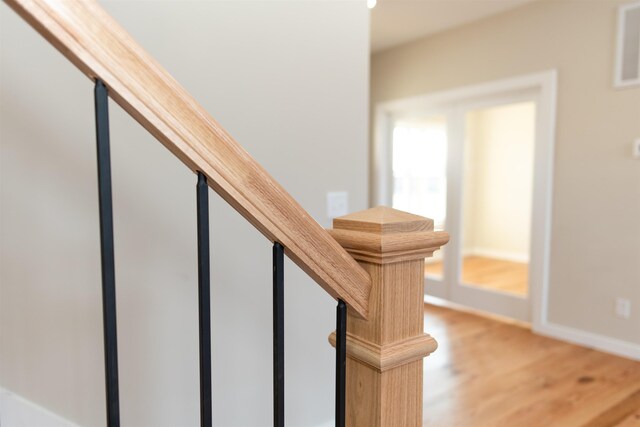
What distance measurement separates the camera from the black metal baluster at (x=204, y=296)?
0.56m

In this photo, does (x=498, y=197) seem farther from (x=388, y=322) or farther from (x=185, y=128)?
(x=185, y=128)

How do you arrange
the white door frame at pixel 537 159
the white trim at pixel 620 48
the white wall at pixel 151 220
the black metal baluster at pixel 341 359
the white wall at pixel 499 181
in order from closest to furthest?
the black metal baluster at pixel 341 359 → the white wall at pixel 151 220 → the white trim at pixel 620 48 → the white door frame at pixel 537 159 → the white wall at pixel 499 181

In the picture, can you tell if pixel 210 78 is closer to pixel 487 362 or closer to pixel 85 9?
pixel 85 9

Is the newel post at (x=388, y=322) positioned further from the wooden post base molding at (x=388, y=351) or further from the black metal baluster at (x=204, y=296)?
the black metal baluster at (x=204, y=296)

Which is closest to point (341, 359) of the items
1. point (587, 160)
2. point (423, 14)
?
point (587, 160)

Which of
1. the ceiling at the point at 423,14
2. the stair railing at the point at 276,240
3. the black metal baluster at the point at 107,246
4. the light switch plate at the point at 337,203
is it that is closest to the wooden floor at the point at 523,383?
the light switch plate at the point at 337,203

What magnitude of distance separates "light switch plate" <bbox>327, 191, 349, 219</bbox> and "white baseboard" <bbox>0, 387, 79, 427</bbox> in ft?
3.93

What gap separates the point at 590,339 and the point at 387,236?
127 inches

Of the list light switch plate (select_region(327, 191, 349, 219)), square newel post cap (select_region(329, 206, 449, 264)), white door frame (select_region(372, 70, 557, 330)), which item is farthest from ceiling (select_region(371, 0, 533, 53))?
square newel post cap (select_region(329, 206, 449, 264))

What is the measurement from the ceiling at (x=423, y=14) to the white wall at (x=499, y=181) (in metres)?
0.80

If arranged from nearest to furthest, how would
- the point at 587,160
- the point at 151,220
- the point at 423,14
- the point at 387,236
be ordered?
the point at 387,236, the point at 151,220, the point at 587,160, the point at 423,14

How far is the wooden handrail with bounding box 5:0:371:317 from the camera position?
1.46 ft

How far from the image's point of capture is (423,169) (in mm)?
4465

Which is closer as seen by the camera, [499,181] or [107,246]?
[107,246]
